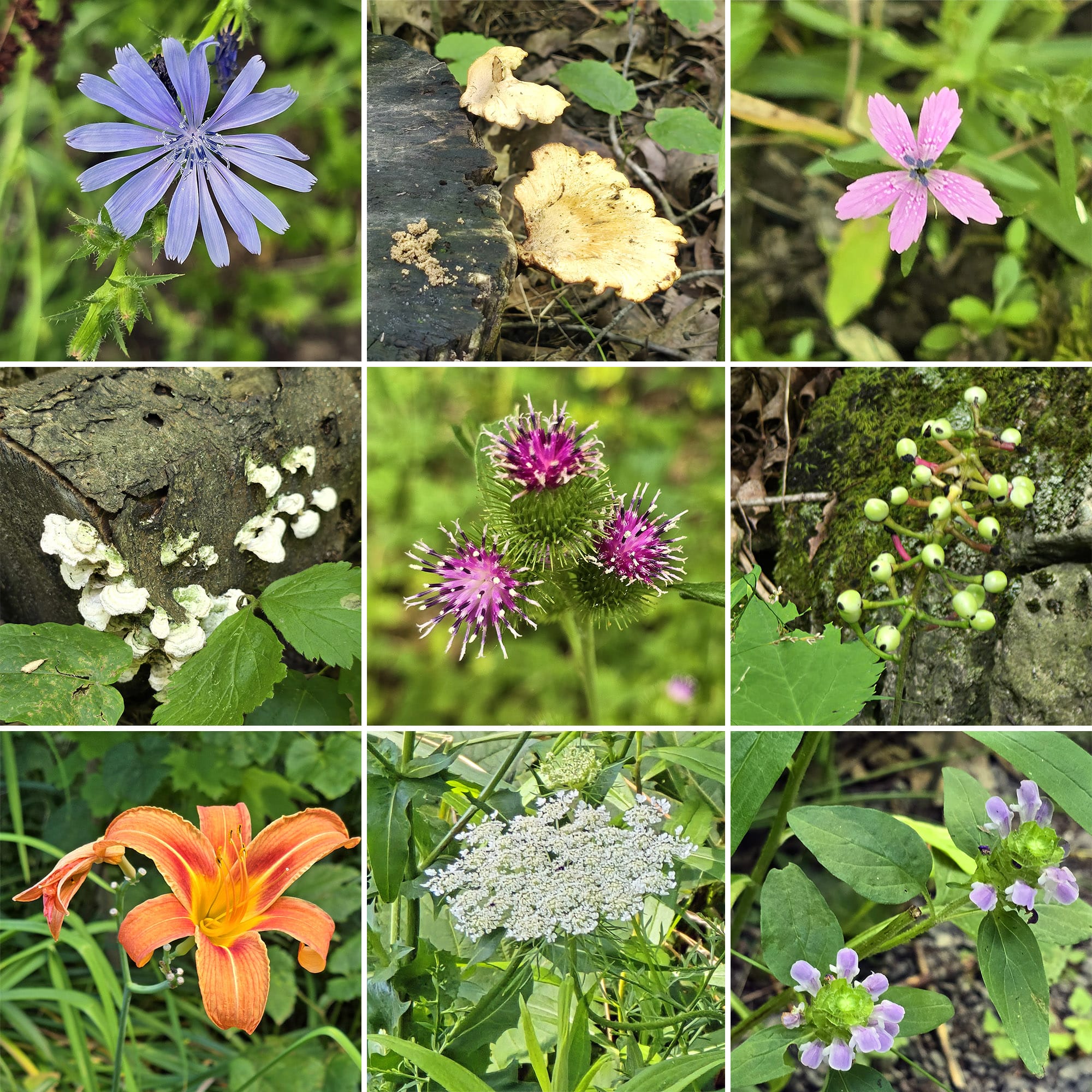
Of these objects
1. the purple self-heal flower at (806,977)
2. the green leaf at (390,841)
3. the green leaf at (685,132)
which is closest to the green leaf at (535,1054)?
the green leaf at (390,841)

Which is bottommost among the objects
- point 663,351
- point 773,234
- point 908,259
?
point 663,351

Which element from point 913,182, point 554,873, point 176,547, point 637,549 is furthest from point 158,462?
point 913,182

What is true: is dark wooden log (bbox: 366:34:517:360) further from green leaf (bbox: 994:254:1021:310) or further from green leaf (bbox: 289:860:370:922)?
green leaf (bbox: 994:254:1021:310)

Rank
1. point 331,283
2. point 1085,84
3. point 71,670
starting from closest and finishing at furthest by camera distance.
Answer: point 71,670, point 1085,84, point 331,283

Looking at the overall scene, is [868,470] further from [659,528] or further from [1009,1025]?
[1009,1025]

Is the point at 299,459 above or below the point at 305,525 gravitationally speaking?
above

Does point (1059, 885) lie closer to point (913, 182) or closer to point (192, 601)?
point (913, 182)

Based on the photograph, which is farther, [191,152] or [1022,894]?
[191,152]

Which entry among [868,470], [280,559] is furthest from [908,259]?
[280,559]
